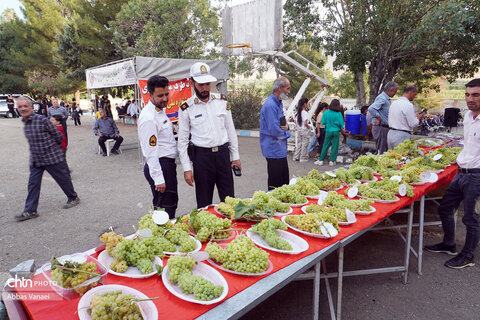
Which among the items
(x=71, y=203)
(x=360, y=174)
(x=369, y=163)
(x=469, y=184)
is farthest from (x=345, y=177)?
(x=71, y=203)

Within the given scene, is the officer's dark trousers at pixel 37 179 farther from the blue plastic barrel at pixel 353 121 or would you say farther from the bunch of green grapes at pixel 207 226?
the blue plastic barrel at pixel 353 121

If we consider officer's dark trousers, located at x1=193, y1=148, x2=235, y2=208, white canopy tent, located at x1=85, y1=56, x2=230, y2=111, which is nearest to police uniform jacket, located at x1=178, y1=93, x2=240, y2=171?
officer's dark trousers, located at x1=193, y1=148, x2=235, y2=208

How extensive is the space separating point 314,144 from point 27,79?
34.9m

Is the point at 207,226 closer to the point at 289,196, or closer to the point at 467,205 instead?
the point at 289,196

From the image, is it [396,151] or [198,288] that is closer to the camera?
[198,288]

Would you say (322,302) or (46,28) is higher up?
(46,28)

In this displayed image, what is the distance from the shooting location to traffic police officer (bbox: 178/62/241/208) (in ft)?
10.5

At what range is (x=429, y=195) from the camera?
5.18 meters

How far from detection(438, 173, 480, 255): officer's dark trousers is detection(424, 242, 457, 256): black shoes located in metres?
0.20

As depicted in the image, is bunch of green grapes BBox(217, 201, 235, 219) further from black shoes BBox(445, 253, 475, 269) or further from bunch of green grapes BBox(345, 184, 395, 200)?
black shoes BBox(445, 253, 475, 269)

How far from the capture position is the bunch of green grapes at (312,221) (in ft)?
6.93

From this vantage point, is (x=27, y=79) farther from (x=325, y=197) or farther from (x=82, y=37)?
(x=325, y=197)

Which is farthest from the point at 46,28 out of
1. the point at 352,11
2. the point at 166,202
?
the point at 166,202

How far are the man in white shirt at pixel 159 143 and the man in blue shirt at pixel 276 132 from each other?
1412 mm
